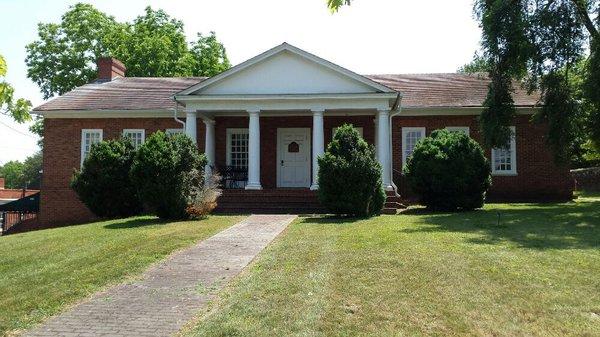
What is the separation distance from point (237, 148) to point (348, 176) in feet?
30.1

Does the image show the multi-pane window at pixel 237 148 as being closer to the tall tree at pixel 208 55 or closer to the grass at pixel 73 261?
the grass at pixel 73 261

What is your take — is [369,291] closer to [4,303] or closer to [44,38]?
[4,303]

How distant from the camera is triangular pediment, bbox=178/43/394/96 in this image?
19391 millimetres

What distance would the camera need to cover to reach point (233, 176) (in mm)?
21797

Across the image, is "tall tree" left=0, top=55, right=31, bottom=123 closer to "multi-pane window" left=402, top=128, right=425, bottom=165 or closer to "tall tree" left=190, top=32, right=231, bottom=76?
"multi-pane window" left=402, top=128, right=425, bottom=165

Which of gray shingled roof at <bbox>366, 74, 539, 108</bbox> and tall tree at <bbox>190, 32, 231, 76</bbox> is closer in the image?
gray shingled roof at <bbox>366, 74, 539, 108</bbox>

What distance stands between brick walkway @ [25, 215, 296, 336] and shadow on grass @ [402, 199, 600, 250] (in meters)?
4.40

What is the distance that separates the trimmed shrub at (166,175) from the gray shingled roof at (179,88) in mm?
7214

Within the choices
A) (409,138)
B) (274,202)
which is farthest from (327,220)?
(409,138)

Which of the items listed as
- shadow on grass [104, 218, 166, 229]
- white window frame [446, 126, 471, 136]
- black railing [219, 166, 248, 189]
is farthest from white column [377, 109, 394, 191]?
shadow on grass [104, 218, 166, 229]

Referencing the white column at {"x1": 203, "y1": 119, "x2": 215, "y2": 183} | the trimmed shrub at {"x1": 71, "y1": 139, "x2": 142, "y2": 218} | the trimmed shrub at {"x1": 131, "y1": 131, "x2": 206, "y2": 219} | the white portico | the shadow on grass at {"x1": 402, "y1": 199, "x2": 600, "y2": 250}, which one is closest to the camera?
the shadow on grass at {"x1": 402, "y1": 199, "x2": 600, "y2": 250}

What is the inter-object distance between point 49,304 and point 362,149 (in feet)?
32.9

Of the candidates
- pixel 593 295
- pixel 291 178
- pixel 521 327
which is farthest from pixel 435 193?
pixel 521 327

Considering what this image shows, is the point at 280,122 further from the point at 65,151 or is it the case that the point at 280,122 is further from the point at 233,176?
the point at 65,151
